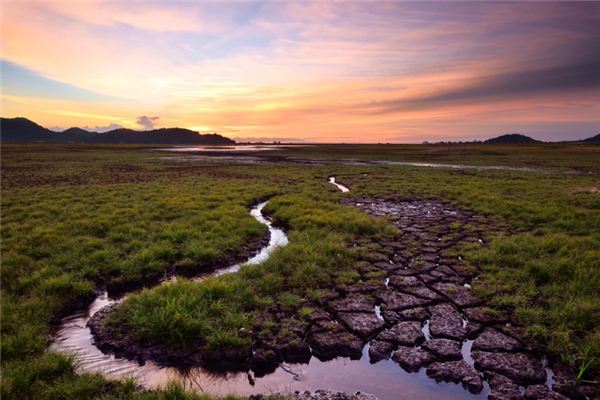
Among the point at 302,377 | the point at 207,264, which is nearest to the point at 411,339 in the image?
the point at 302,377

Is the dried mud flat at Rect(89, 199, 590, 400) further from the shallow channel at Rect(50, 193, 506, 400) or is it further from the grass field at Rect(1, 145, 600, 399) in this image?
the grass field at Rect(1, 145, 600, 399)

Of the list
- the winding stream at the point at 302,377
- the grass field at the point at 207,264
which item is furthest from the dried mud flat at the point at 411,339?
the grass field at the point at 207,264

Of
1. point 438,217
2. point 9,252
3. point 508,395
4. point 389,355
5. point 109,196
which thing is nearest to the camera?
point 508,395

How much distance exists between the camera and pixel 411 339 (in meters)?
5.77

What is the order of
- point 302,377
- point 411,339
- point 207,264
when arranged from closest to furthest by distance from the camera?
point 302,377, point 411,339, point 207,264

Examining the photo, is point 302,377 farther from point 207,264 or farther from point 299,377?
point 207,264

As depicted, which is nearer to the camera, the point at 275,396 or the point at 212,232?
the point at 275,396

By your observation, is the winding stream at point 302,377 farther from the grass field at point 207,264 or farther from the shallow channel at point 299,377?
the grass field at point 207,264

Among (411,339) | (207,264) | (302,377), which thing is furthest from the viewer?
(207,264)

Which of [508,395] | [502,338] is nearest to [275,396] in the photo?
[508,395]

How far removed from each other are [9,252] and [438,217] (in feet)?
52.4

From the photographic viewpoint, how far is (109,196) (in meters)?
18.6

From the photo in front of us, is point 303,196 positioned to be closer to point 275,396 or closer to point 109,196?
point 109,196

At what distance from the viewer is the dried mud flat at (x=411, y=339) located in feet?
16.0
